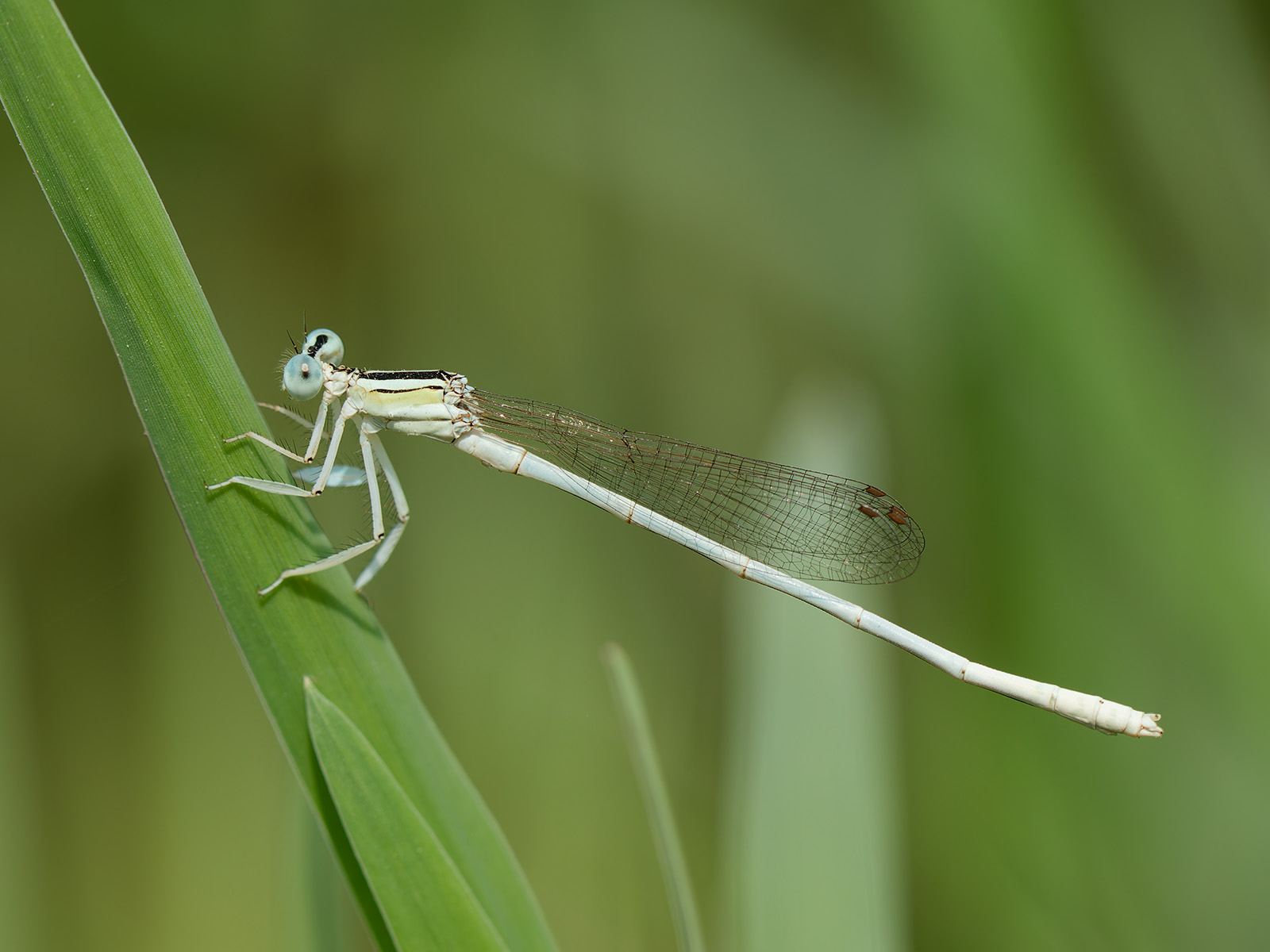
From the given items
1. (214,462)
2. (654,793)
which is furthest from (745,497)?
(214,462)

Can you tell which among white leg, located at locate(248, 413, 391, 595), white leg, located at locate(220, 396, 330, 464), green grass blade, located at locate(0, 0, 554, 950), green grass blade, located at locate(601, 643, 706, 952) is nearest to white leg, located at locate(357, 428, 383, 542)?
white leg, located at locate(248, 413, 391, 595)

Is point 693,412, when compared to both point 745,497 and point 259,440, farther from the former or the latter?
point 259,440

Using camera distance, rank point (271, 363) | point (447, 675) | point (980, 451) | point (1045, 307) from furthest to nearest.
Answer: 1. point (271, 363)
2. point (447, 675)
3. point (980, 451)
4. point (1045, 307)

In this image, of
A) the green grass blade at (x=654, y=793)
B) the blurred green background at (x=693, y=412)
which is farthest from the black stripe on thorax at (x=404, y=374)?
the green grass blade at (x=654, y=793)

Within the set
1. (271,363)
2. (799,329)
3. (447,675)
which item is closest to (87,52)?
(271,363)

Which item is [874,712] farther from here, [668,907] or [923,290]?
[923,290]

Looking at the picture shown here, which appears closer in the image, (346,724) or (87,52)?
(346,724)

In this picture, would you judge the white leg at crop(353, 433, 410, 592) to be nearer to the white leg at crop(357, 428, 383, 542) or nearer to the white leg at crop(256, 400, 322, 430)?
the white leg at crop(357, 428, 383, 542)

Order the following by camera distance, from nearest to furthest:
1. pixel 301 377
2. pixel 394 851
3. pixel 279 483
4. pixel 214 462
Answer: pixel 394 851 < pixel 214 462 < pixel 279 483 < pixel 301 377
